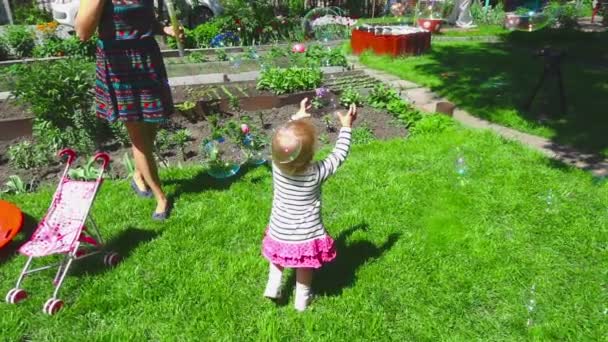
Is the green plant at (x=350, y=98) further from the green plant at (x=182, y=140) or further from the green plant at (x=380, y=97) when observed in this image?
the green plant at (x=182, y=140)

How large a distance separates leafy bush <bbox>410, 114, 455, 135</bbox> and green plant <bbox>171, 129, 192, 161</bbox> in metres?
2.70

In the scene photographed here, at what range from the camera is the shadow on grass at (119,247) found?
10.4 ft

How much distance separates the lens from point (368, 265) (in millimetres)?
3260

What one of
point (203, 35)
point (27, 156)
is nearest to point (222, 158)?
point (27, 156)

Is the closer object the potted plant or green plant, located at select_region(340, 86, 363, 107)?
green plant, located at select_region(340, 86, 363, 107)

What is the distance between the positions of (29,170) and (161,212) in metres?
1.79

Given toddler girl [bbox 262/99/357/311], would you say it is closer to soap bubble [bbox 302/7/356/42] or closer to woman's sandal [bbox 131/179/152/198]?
woman's sandal [bbox 131/179/152/198]

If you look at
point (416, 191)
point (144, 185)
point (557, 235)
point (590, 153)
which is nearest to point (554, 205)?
point (557, 235)

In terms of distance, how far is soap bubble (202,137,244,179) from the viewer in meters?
4.41

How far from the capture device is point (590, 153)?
5250 millimetres

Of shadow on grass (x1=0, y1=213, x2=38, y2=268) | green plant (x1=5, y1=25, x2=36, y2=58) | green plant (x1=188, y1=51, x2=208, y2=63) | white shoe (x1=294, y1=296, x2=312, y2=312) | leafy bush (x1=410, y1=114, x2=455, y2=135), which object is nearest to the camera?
white shoe (x1=294, y1=296, x2=312, y2=312)

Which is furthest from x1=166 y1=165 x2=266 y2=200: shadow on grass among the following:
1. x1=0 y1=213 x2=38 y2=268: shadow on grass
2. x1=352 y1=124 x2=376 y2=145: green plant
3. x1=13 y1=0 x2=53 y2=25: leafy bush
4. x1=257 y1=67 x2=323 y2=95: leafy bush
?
x1=13 y1=0 x2=53 y2=25: leafy bush

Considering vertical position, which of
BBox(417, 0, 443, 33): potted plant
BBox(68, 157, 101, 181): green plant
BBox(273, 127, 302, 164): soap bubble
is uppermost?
BBox(417, 0, 443, 33): potted plant

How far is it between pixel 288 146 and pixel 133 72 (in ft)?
5.34
